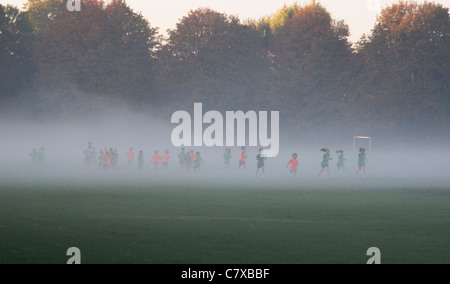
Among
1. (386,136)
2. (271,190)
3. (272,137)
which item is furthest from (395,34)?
(271,190)

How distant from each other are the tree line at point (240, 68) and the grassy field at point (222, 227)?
49242mm

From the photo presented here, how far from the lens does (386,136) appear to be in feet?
262

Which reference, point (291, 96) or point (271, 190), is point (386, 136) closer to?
point (291, 96)

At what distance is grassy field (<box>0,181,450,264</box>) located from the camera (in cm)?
1545

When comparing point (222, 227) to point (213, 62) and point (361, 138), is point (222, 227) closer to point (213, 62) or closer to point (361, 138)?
point (361, 138)

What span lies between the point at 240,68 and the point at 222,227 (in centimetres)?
6476

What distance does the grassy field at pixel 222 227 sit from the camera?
15.5 metres

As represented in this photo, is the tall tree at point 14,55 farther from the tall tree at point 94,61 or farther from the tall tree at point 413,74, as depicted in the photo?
the tall tree at point 413,74

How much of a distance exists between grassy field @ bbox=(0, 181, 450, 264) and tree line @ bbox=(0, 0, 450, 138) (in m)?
49.2

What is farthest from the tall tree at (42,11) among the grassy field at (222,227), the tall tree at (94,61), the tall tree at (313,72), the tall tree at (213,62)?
the grassy field at (222,227)

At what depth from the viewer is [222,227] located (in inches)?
784

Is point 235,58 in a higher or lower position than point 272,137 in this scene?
higher
